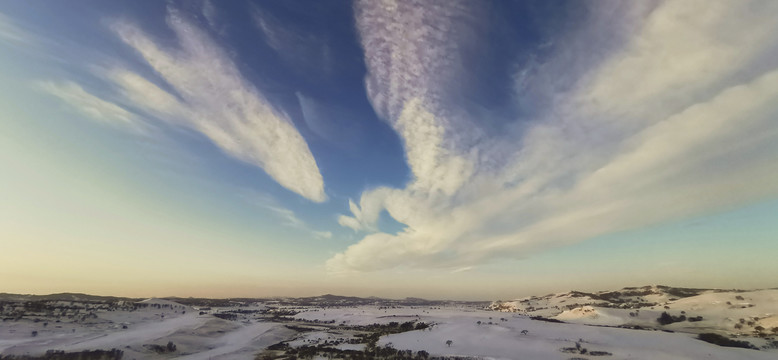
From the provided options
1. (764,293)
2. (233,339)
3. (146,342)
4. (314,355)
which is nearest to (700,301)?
(764,293)

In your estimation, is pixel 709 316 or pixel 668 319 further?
pixel 668 319

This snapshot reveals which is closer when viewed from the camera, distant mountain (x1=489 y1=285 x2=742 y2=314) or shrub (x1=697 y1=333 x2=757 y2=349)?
shrub (x1=697 y1=333 x2=757 y2=349)

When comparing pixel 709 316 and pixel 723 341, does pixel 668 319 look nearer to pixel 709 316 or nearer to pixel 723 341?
pixel 709 316

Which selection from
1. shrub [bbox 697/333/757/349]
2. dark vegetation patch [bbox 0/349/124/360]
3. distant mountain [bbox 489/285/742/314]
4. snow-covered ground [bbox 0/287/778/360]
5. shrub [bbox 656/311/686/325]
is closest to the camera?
dark vegetation patch [bbox 0/349/124/360]

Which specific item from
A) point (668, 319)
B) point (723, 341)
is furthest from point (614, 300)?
point (723, 341)

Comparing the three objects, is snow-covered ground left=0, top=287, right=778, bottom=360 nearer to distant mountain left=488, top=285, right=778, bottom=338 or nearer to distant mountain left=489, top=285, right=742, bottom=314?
distant mountain left=488, top=285, right=778, bottom=338

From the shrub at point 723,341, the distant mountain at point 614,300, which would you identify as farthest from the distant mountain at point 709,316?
the distant mountain at point 614,300

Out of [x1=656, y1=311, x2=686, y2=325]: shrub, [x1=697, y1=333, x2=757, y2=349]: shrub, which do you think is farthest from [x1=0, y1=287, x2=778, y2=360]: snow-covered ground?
[x1=697, y1=333, x2=757, y2=349]: shrub

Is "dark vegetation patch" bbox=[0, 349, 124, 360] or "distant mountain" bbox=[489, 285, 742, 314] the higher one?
"dark vegetation patch" bbox=[0, 349, 124, 360]

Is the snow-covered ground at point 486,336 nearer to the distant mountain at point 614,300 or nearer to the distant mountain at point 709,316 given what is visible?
the distant mountain at point 709,316

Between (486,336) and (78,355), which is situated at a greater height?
(78,355)

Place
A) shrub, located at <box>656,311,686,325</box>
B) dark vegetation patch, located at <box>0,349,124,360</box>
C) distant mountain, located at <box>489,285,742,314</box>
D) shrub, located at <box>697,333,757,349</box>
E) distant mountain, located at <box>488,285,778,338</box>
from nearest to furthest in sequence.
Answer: dark vegetation patch, located at <box>0,349,124,360</box>, shrub, located at <box>697,333,757,349</box>, distant mountain, located at <box>488,285,778,338</box>, shrub, located at <box>656,311,686,325</box>, distant mountain, located at <box>489,285,742,314</box>

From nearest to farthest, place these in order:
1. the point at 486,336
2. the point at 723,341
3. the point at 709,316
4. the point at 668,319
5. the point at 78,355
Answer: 1. the point at 78,355
2. the point at 723,341
3. the point at 486,336
4. the point at 709,316
5. the point at 668,319
